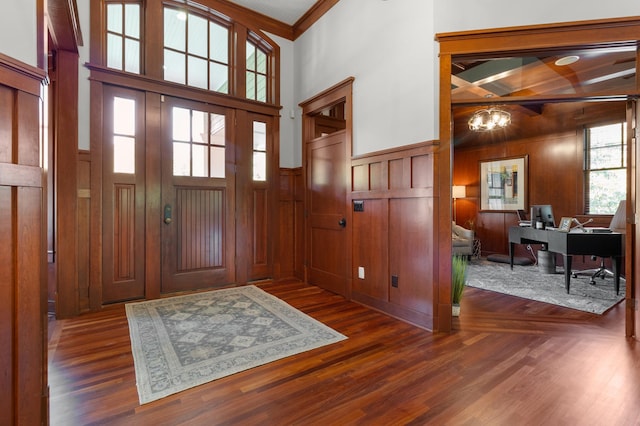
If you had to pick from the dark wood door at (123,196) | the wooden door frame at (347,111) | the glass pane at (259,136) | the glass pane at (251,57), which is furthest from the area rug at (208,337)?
the glass pane at (251,57)

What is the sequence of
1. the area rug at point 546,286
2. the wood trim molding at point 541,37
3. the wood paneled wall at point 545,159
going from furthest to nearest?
the wood paneled wall at point 545,159
the area rug at point 546,286
the wood trim molding at point 541,37

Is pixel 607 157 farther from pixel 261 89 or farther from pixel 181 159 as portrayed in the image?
pixel 181 159

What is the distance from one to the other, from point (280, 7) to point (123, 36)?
1997 mm

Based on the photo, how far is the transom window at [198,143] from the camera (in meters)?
3.70

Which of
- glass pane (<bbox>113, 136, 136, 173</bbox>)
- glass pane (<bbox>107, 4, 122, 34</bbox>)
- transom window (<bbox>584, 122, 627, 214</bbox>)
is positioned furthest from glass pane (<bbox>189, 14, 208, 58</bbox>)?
transom window (<bbox>584, 122, 627, 214</bbox>)

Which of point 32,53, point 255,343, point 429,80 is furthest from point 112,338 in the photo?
point 429,80

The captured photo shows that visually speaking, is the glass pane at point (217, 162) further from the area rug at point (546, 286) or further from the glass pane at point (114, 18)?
the area rug at point (546, 286)

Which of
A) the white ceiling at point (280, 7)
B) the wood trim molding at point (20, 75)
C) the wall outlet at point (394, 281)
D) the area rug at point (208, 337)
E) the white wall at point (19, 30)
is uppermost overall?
the white ceiling at point (280, 7)

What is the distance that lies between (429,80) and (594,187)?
4.60m

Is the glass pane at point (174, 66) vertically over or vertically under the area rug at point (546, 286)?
over

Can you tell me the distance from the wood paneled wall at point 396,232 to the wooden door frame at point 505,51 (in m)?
0.09

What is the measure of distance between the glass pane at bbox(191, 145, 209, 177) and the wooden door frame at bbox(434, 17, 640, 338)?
9.18 feet

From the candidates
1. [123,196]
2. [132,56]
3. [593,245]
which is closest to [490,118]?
[593,245]

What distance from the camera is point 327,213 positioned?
394 cm
